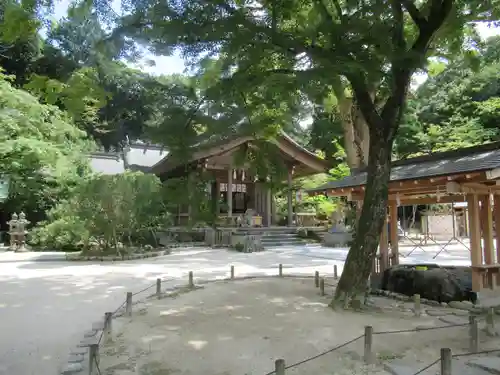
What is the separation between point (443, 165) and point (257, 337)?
4.69m

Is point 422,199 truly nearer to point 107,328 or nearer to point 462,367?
point 462,367

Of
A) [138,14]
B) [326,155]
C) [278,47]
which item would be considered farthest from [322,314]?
[326,155]

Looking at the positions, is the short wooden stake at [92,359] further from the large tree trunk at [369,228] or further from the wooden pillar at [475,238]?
the wooden pillar at [475,238]

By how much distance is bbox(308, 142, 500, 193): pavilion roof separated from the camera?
6.39 meters

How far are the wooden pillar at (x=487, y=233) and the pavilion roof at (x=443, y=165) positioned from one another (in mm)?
845

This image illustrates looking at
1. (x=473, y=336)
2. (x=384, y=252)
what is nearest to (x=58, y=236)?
(x=384, y=252)

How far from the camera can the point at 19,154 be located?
15.5 meters

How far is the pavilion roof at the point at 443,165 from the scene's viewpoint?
6395mm

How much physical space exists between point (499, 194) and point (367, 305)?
355 centimetres

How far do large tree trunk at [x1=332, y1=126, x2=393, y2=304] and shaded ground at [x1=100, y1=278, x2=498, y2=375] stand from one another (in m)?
0.44

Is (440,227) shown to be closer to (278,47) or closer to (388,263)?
(388,263)

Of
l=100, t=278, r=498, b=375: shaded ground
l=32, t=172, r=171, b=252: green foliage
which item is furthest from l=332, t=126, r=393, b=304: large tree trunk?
l=32, t=172, r=171, b=252: green foliage

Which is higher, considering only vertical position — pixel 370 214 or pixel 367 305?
pixel 370 214

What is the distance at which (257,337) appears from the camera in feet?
16.7
